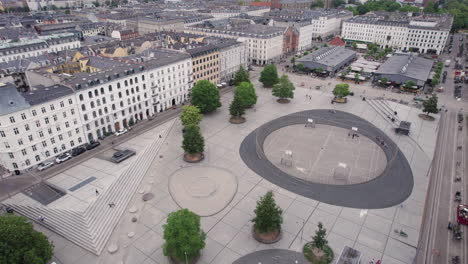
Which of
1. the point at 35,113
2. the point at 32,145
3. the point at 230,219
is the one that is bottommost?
the point at 230,219

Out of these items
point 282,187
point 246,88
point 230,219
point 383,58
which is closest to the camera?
point 230,219

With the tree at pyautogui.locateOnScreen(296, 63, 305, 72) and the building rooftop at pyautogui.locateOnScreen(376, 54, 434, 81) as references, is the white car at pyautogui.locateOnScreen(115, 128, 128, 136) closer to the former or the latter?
the tree at pyautogui.locateOnScreen(296, 63, 305, 72)

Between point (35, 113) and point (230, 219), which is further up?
point (35, 113)

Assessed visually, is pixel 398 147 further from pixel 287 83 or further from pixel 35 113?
pixel 35 113

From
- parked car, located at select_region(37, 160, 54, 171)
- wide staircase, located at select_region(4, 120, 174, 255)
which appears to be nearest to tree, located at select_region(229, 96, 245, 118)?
wide staircase, located at select_region(4, 120, 174, 255)

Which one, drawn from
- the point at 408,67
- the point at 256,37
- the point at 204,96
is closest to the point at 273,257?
the point at 204,96

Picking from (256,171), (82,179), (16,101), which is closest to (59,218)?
(82,179)

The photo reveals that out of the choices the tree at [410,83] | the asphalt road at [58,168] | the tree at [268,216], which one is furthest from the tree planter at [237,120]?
the tree at [410,83]

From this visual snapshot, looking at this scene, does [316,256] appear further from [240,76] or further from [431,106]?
[240,76]
